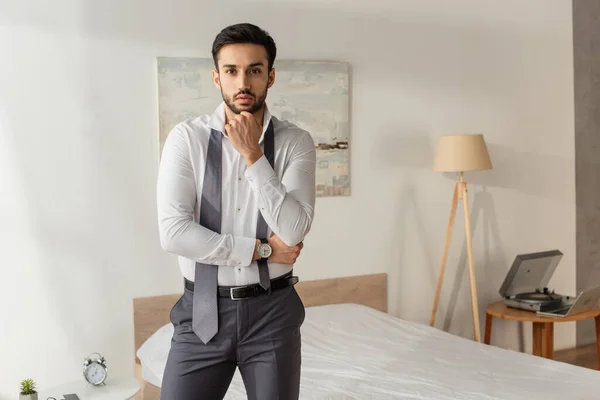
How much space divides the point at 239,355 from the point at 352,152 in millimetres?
2379

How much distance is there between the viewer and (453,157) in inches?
156

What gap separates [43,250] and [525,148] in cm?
290

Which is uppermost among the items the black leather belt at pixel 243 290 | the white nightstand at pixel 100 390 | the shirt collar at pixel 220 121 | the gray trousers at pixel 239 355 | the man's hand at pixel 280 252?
the shirt collar at pixel 220 121

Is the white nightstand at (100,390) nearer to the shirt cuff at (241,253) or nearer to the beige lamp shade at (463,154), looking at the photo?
the shirt cuff at (241,253)

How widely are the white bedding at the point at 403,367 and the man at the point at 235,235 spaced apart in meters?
0.95

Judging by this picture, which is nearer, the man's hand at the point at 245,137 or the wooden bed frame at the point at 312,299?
the man's hand at the point at 245,137

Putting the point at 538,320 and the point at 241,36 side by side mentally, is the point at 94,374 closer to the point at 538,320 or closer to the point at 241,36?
the point at 241,36

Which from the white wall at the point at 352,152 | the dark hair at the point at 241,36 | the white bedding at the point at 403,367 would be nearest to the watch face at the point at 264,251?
the dark hair at the point at 241,36

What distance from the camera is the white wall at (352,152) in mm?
3295

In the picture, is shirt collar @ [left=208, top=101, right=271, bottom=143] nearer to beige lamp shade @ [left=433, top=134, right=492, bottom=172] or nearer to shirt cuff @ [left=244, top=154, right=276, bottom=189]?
shirt cuff @ [left=244, top=154, right=276, bottom=189]

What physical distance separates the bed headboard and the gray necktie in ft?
5.84

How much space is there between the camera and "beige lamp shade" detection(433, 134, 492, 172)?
3947 mm

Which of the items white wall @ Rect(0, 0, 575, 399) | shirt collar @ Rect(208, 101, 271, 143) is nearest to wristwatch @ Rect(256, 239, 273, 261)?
shirt collar @ Rect(208, 101, 271, 143)

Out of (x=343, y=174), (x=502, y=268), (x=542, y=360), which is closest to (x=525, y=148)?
(x=502, y=268)
